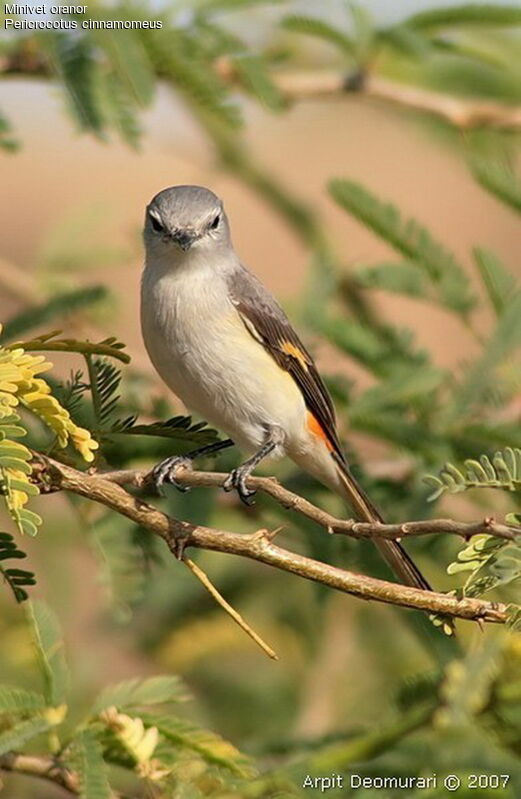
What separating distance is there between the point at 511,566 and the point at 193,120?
116 inches

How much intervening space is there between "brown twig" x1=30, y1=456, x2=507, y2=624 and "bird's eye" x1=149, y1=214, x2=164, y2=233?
179 cm

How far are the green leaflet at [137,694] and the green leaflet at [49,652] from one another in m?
0.08

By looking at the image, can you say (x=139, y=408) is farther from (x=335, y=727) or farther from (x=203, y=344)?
(x=335, y=727)

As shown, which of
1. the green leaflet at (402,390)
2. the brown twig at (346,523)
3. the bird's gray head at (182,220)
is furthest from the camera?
the bird's gray head at (182,220)

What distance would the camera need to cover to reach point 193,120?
15.0ft

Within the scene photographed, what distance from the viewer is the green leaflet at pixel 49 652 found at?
7.89 ft

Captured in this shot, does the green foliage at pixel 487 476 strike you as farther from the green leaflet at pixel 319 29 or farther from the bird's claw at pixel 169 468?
the green leaflet at pixel 319 29

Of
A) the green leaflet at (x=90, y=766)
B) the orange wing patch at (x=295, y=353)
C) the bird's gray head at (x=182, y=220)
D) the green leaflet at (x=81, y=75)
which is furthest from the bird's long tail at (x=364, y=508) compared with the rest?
the green leaflet at (x=81, y=75)

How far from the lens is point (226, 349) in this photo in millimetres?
3766

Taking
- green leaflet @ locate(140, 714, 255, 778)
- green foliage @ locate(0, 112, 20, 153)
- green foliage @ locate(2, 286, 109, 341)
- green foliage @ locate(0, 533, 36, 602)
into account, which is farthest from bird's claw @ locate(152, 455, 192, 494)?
green foliage @ locate(0, 112, 20, 153)

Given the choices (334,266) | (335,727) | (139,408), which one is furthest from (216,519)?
(334,266)

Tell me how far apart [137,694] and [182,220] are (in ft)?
6.18

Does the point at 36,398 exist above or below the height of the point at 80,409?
above

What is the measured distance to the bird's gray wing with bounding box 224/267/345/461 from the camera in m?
3.93
